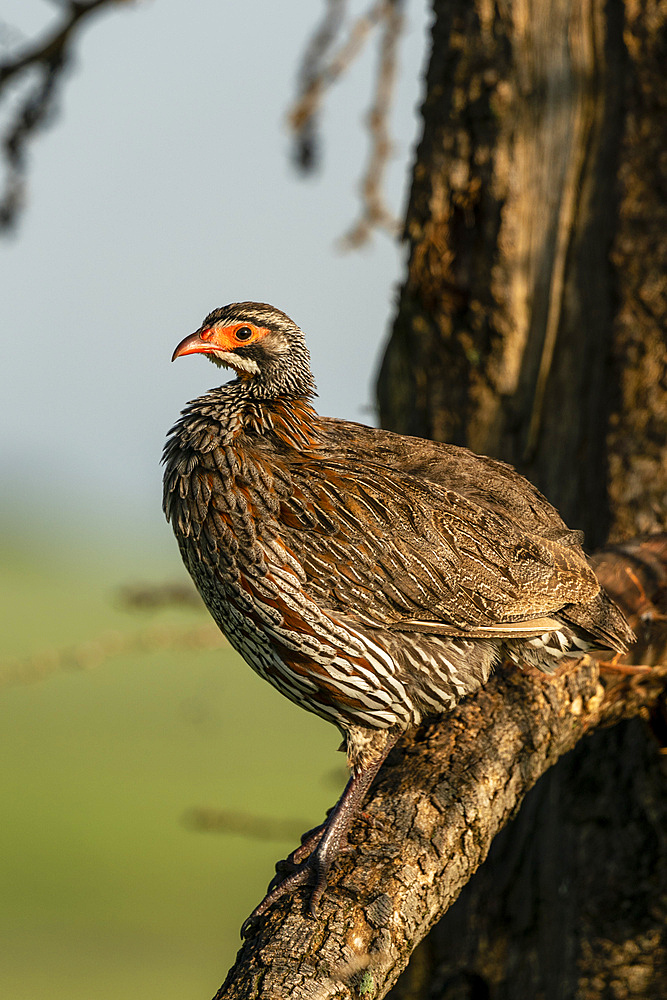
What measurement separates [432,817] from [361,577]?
87 centimetres

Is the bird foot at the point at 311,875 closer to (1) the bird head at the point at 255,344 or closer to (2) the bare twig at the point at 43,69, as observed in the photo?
(1) the bird head at the point at 255,344

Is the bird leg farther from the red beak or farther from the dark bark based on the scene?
the red beak

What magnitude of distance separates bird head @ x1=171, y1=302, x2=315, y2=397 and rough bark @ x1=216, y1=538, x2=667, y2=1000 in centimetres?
154

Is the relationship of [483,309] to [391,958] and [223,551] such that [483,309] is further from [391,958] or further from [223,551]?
[391,958]

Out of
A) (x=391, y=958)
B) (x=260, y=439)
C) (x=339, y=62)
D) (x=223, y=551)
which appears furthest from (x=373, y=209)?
(x=391, y=958)

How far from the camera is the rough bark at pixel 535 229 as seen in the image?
5176mm

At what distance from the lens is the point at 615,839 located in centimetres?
480

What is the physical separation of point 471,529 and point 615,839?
2133 mm

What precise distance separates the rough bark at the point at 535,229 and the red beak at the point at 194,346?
183 cm

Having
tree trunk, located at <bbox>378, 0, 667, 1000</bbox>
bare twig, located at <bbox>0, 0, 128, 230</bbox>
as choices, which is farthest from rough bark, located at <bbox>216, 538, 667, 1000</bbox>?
bare twig, located at <bbox>0, 0, 128, 230</bbox>

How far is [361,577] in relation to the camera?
11.3 feet

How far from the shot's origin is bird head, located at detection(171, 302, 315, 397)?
3912mm

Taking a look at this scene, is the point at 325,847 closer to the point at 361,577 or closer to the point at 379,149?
the point at 361,577

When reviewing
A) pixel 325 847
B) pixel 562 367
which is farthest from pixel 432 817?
pixel 562 367
